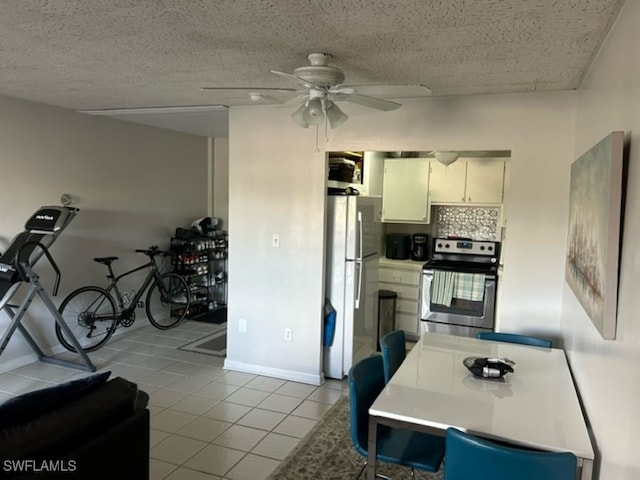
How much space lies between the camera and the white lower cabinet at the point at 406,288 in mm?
5395

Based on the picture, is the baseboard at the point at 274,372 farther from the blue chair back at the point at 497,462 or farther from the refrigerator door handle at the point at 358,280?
the blue chair back at the point at 497,462

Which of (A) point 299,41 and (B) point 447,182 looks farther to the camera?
(B) point 447,182

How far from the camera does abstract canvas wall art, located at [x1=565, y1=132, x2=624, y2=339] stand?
5.16ft

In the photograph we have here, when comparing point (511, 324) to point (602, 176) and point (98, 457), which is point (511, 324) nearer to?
point (602, 176)

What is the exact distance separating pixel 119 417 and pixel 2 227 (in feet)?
10.2

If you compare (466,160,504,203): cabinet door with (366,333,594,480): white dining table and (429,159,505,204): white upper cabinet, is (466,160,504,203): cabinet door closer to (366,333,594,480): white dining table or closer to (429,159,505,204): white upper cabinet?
(429,159,505,204): white upper cabinet

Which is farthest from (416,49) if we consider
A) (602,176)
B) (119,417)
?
(119,417)

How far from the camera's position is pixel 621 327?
153cm

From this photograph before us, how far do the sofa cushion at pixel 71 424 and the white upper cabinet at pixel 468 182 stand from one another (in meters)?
4.22

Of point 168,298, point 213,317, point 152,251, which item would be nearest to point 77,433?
point 152,251

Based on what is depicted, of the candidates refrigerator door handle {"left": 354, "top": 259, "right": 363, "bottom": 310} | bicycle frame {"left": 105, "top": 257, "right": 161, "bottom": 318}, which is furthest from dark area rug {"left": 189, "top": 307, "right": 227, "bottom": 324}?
refrigerator door handle {"left": 354, "top": 259, "right": 363, "bottom": 310}

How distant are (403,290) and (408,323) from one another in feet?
1.25

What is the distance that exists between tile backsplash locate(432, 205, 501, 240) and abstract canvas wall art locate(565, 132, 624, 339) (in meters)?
3.25

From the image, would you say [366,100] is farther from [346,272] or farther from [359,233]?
[346,272]
